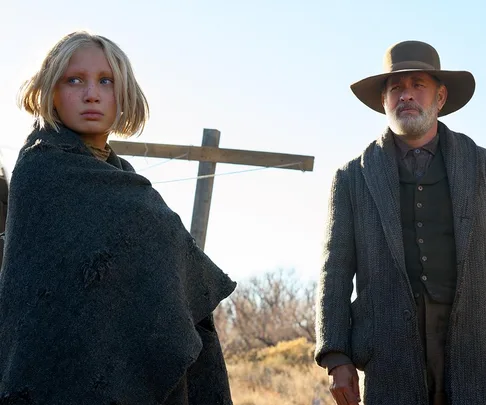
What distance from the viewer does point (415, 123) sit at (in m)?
4.80

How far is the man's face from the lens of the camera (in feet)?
15.8

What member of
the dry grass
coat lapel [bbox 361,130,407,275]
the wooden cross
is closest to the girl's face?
coat lapel [bbox 361,130,407,275]

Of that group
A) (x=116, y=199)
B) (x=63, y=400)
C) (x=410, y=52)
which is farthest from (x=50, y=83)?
(x=410, y=52)

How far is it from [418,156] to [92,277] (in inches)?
93.8

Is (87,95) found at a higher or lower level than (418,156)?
lower

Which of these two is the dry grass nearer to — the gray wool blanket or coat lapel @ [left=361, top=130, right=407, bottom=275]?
coat lapel @ [left=361, top=130, right=407, bottom=275]

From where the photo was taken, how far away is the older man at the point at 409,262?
4.47 m

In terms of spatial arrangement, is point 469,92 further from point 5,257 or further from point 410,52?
point 5,257

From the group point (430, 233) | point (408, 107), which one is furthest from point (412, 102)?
point (430, 233)

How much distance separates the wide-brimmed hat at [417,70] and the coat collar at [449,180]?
282mm

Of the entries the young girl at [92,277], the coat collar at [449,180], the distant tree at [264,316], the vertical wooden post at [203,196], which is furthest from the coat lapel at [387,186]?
the distant tree at [264,316]

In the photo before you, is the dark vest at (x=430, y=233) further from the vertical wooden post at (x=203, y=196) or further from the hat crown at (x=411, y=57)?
the vertical wooden post at (x=203, y=196)

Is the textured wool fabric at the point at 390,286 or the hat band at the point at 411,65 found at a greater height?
the hat band at the point at 411,65

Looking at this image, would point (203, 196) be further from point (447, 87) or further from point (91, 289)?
point (91, 289)
